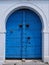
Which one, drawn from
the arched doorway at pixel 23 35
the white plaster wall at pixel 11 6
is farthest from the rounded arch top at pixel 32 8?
the arched doorway at pixel 23 35

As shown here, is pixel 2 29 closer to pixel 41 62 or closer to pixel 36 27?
pixel 36 27

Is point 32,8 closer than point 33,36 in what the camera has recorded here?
Yes

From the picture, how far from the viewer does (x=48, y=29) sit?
7.59 meters

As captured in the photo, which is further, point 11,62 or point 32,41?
point 32,41

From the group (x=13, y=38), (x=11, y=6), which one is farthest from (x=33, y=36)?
(x=11, y=6)

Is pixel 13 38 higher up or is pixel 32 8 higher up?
pixel 32 8

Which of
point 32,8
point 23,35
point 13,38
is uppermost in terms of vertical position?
point 32,8

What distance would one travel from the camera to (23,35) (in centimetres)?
800

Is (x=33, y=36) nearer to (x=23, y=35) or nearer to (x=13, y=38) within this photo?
(x=23, y=35)

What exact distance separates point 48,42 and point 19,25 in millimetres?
1385

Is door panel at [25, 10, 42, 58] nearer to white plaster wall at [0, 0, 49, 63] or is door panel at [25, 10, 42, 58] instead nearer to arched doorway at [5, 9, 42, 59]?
arched doorway at [5, 9, 42, 59]

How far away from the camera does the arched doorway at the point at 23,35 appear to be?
799 cm

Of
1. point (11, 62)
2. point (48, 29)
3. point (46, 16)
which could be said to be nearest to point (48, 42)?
point (48, 29)

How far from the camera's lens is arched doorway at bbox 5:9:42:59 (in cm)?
799
